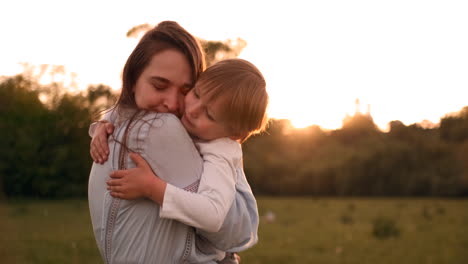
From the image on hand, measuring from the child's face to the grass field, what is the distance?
20.8 feet

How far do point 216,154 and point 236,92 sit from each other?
0.93 feet

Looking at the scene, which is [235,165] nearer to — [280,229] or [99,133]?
[99,133]

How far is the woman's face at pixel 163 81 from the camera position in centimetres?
219

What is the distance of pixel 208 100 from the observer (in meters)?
2.16

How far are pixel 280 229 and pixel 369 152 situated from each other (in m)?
15.1

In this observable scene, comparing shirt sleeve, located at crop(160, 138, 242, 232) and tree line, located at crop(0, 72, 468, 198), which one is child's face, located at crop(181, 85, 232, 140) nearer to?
shirt sleeve, located at crop(160, 138, 242, 232)

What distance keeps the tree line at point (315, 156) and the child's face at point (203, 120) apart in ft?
51.0

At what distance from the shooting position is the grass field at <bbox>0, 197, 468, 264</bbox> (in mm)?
8836

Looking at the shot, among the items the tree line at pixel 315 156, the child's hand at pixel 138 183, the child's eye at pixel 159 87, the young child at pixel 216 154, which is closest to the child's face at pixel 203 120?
the young child at pixel 216 154

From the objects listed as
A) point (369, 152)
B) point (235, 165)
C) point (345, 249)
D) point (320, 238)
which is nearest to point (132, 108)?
point (235, 165)

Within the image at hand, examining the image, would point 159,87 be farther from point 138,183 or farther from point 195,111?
point 138,183

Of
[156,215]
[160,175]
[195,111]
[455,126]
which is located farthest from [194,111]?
[455,126]

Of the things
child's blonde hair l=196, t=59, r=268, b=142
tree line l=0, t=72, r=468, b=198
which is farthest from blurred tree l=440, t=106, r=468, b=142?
child's blonde hair l=196, t=59, r=268, b=142

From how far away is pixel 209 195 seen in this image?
192cm
